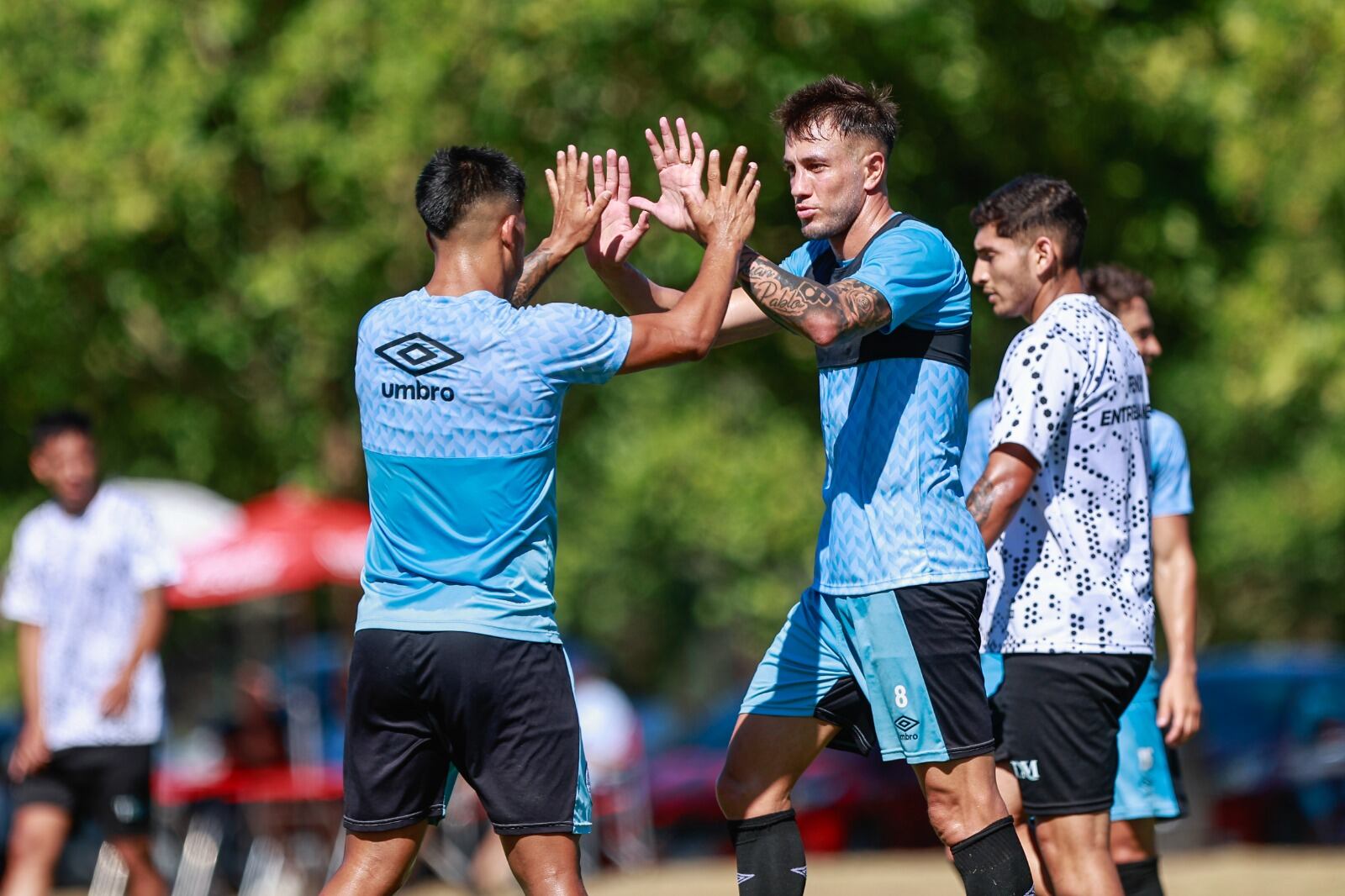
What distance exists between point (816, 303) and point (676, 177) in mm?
611

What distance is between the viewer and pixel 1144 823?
6.10m

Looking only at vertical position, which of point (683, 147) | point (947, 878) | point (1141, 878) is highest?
point (683, 147)

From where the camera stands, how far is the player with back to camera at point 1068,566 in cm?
533

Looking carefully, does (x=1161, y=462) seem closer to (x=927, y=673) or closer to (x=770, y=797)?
(x=927, y=673)

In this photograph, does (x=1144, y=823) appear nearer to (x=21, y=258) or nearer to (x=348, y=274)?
(x=348, y=274)

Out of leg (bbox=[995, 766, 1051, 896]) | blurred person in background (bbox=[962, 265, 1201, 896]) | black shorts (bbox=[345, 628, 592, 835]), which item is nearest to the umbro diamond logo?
black shorts (bbox=[345, 628, 592, 835])

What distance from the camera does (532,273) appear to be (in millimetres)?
5305

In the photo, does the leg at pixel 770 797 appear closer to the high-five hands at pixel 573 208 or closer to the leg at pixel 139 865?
the high-five hands at pixel 573 208

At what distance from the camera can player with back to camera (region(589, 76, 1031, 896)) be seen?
15.9 feet

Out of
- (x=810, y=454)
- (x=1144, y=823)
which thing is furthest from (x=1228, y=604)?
(x=1144, y=823)

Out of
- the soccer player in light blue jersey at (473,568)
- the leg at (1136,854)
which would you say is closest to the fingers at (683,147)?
the soccer player in light blue jersey at (473,568)

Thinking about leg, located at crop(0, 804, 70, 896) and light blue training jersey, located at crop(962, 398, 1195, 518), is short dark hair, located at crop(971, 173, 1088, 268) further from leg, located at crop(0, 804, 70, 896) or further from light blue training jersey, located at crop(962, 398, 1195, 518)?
leg, located at crop(0, 804, 70, 896)

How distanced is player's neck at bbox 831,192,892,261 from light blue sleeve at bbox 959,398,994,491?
1.24m

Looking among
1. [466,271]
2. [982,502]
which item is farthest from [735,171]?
[982,502]
